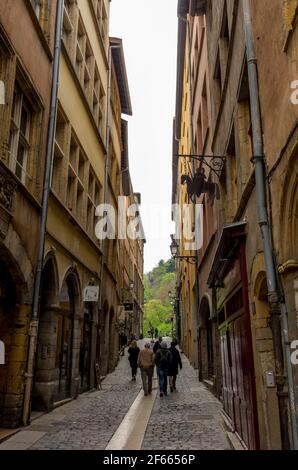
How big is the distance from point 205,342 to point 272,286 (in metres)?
12.3

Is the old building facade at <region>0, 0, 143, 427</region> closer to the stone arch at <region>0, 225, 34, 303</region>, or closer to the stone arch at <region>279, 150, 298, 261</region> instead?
the stone arch at <region>0, 225, 34, 303</region>

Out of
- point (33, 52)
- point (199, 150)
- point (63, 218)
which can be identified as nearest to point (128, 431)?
point (63, 218)

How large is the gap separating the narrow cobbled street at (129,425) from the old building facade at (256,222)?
2.64ft

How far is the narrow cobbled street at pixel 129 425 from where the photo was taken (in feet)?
23.7

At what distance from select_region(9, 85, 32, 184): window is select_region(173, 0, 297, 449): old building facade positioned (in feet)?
14.3

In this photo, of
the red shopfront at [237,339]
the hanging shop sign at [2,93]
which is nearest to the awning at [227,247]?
the red shopfront at [237,339]

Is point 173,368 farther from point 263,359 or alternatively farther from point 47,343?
point 263,359

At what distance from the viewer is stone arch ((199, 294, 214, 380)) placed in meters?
16.5

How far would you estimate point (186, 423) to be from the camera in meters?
9.07

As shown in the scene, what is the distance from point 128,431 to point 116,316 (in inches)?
613

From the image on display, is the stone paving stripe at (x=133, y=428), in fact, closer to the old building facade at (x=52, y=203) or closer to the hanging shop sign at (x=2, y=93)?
the old building facade at (x=52, y=203)

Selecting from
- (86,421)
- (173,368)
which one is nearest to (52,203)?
(86,421)

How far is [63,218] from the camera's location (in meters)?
12.2
